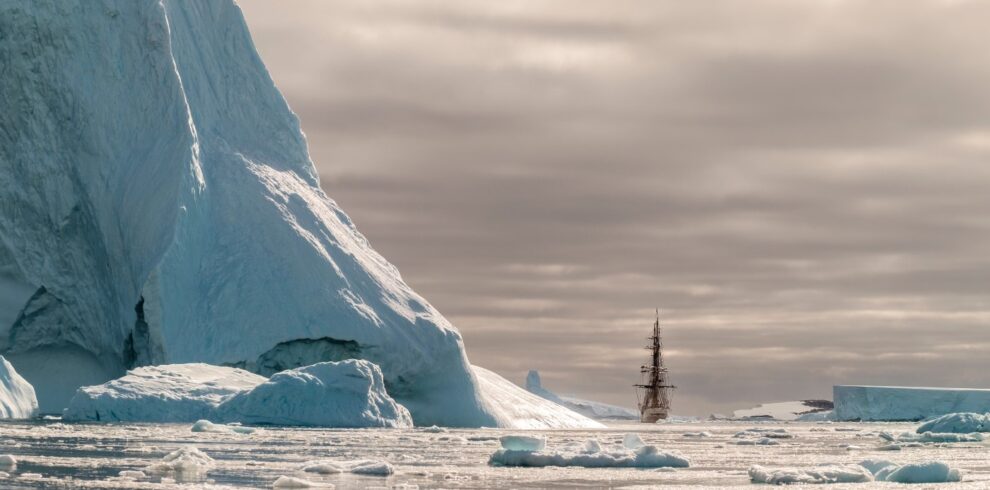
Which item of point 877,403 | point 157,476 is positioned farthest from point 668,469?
point 877,403

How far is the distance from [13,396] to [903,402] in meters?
48.1

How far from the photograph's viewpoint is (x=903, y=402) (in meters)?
68.1

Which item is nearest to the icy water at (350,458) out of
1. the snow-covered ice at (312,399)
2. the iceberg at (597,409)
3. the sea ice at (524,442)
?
the sea ice at (524,442)

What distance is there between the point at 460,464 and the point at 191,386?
620 inches

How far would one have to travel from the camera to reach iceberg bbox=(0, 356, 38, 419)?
3300 cm

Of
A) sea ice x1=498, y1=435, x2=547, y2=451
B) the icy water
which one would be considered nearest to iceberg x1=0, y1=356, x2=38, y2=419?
the icy water

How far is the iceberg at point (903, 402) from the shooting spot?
63906 mm

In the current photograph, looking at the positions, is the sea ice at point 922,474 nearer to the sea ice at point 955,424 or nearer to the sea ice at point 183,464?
the sea ice at point 183,464

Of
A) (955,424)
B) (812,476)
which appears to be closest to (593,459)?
(812,476)

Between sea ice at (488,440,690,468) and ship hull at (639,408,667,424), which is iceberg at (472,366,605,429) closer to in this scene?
sea ice at (488,440,690,468)

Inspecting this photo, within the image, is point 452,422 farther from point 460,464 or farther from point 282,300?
point 460,464

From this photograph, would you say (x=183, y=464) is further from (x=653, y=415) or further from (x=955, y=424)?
(x=653, y=415)

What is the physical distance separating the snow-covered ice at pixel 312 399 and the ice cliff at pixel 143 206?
22.1ft

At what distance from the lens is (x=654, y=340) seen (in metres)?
89.8
